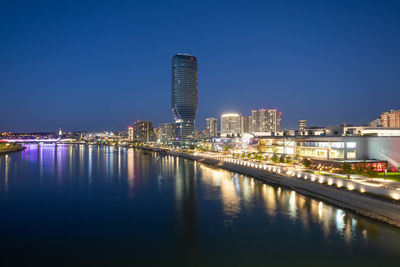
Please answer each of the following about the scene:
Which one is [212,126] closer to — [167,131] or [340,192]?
[167,131]

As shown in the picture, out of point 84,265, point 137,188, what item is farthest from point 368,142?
point 84,265

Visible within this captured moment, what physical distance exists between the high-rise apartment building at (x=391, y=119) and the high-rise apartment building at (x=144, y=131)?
123233 millimetres

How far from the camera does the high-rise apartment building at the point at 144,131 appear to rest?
175000mm

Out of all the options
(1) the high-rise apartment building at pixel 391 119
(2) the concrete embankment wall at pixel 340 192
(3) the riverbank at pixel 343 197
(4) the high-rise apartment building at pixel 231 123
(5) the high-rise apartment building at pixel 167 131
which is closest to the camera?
(3) the riverbank at pixel 343 197

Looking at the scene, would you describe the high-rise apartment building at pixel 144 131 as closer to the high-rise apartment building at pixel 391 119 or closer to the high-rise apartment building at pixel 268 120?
the high-rise apartment building at pixel 268 120

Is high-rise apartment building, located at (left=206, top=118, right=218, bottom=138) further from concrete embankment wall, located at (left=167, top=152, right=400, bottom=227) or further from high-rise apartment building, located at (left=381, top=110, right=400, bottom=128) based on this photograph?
concrete embankment wall, located at (left=167, top=152, right=400, bottom=227)

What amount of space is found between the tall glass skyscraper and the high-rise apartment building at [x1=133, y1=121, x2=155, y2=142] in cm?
5920

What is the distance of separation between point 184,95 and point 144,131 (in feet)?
219

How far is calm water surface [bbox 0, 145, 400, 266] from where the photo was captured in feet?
37.4

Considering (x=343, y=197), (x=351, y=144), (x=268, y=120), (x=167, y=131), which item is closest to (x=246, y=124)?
(x=268, y=120)

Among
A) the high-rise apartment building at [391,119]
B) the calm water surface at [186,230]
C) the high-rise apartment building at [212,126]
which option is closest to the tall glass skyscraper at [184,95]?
the high-rise apartment building at [212,126]

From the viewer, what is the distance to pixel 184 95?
11650 cm

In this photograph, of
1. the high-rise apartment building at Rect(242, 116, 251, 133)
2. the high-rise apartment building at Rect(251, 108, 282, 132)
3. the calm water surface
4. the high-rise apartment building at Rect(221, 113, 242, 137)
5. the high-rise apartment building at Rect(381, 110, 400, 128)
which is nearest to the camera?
the calm water surface

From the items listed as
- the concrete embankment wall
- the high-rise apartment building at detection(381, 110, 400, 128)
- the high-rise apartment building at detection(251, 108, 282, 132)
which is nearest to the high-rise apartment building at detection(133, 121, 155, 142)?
the high-rise apartment building at detection(251, 108, 282, 132)
